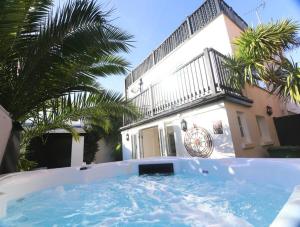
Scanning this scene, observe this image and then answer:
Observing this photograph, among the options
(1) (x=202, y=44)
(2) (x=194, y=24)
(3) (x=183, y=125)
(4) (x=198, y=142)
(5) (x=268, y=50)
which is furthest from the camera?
(2) (x=194, y=24)

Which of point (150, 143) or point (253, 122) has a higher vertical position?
point (253, 122)

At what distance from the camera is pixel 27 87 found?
352 centimetres

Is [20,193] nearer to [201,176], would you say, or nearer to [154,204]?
[154,204]

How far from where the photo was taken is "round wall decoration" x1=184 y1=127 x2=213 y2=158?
5.85 m

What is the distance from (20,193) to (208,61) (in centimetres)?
571

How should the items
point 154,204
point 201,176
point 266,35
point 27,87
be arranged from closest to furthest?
point 154,204
point 27,87
point 201,176
point 266,35

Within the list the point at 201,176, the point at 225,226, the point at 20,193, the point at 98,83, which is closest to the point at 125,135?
the point at 98,83

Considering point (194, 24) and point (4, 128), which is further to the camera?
point (194, 24)

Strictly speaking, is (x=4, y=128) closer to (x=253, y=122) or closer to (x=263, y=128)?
(x=253, y=122)

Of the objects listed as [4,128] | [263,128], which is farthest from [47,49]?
[263,128]

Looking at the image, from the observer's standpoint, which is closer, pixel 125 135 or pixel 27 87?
pixel 27 87

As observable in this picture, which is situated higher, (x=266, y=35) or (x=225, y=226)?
(x=266, y=35)

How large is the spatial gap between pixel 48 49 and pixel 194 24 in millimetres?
7184

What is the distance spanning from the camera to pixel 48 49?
341cm
